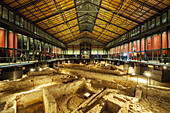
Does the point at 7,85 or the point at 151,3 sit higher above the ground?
the point at 151,3

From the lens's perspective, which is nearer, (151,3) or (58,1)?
(151,3)

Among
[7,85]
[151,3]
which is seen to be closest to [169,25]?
[151,3]

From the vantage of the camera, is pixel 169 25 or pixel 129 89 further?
pixel 169 25

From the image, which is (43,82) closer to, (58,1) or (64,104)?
(64,104)

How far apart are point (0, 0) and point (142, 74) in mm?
24363

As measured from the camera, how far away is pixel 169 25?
9.77 m

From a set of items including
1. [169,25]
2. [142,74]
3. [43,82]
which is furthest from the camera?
[142,74]

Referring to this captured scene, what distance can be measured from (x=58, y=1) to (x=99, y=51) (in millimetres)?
27439

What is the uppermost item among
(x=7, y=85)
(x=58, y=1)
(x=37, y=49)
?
(x=58, y=1)

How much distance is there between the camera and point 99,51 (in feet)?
118

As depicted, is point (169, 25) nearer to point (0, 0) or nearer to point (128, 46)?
point (128, 46)

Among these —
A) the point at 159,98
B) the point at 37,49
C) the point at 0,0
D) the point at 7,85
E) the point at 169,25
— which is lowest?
the point at 159,98

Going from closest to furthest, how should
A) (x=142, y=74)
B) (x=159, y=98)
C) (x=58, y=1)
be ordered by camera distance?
1. (x=159, y=98)
2. (x=58, y=1)
3. (x=142, y=74)

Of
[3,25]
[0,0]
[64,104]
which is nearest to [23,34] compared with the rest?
[3,25]
